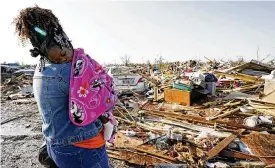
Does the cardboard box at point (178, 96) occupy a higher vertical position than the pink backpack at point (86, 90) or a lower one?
lower

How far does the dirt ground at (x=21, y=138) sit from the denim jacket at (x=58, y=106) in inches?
115

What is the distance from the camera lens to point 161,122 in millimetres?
7660

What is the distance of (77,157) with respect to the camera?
2.07 m

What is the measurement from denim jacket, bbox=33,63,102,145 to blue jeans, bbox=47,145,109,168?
0.07 m

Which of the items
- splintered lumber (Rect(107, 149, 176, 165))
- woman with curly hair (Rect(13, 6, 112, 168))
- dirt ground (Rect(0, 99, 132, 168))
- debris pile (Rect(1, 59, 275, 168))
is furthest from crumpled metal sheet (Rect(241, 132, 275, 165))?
woman with curly hair (Rect(13, 6, 112, 168))

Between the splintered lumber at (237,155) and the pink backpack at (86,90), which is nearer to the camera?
the pink backpack at (86,90)

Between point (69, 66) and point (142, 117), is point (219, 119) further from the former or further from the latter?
point (69, 66)

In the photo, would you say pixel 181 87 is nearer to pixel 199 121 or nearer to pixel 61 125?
pixel 199 121

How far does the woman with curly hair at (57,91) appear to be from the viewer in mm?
1908

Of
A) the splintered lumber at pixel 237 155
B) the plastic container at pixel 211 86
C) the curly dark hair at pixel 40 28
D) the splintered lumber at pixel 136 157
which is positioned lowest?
the splintered lumber at pixel 136 157

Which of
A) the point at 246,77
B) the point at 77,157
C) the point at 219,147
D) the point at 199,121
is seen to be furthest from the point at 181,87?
the point at 77,157

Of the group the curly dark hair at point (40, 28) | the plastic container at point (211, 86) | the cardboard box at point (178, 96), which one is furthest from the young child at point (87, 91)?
the plastic container at point (211, 86)

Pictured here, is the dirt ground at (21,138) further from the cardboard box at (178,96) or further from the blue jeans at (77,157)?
the cardboard box at (178,96)

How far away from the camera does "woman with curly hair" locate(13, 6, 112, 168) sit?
191 centimetres
